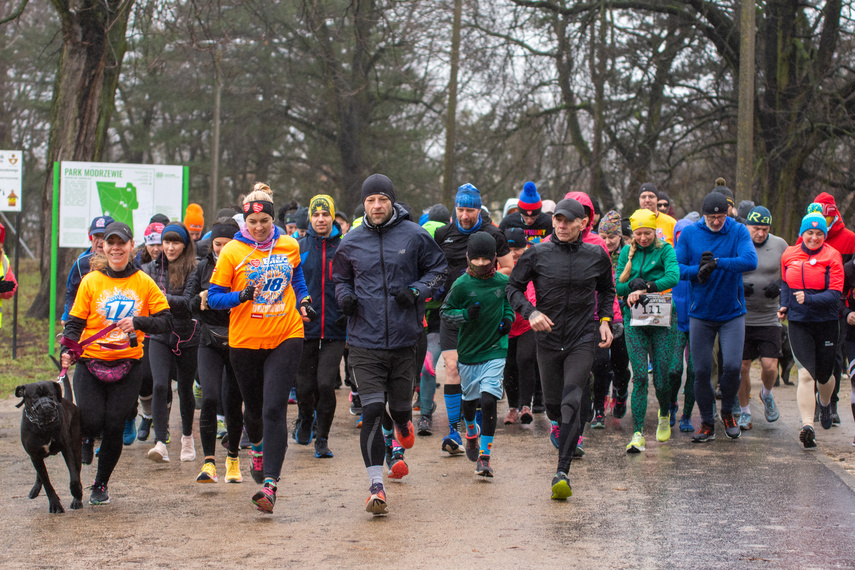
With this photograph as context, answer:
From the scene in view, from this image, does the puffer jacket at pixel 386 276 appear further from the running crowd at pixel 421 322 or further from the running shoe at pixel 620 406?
the running shoe at pixel 620 406

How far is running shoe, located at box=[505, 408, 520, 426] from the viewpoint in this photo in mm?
A: 9492

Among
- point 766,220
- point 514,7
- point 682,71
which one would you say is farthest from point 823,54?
point 766,220

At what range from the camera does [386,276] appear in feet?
20.2

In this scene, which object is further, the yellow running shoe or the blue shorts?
the yellow running shoe

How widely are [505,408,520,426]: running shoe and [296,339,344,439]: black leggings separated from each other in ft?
7.49

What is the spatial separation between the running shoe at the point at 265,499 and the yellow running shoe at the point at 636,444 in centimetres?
335

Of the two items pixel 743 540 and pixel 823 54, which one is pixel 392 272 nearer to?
pixel 743 540

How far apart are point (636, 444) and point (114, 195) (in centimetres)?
854

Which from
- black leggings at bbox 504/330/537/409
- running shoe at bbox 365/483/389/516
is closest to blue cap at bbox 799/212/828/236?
black leggings at bbox 504/330/537/409

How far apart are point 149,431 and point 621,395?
4.67 m

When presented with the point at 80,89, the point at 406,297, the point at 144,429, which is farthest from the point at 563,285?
the point at 80,89

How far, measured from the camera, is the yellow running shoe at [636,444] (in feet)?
26.0

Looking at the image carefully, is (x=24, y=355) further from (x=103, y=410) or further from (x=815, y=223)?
(x=815, y=223)

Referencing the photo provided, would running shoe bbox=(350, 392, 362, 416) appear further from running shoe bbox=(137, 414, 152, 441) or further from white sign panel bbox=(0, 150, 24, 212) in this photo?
white sign panel bbox=(0, 150, 24, 212)
